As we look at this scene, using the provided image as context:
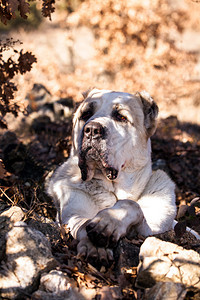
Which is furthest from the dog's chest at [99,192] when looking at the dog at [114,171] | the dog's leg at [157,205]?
the dog's leg at [157,205]

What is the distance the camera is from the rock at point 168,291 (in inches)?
79.7

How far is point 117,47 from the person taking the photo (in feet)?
49.4

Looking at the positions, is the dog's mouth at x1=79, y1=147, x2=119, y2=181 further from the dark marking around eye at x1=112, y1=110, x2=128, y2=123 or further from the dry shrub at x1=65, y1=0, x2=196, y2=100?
the dry shrub at x1=65, y1=0, x2=196, y2=100

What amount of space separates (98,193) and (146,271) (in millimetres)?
1387

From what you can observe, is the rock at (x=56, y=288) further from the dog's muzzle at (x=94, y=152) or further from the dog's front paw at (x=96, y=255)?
the dog's muzzle at (x=94, y=152)

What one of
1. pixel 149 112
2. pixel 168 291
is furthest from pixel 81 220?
pixel 149 112

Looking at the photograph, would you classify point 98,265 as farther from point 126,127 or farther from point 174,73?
point 174,73

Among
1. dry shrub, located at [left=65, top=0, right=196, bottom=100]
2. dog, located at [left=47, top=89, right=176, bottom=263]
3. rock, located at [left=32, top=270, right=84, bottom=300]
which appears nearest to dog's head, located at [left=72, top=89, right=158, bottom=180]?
dog, located at [left=47, top=89, right=176, bottom=263]

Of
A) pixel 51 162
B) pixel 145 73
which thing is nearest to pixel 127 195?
pixel 51 162

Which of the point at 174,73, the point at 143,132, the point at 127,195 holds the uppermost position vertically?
the point at 143,132

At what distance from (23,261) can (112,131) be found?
164 cm

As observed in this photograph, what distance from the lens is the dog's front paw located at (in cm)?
239

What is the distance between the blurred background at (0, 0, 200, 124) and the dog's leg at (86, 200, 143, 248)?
11.8m

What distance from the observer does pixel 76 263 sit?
2.34m
